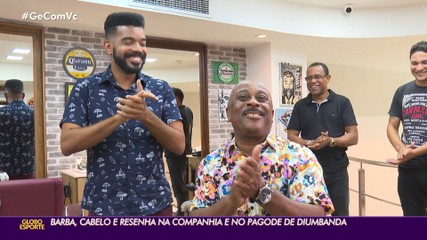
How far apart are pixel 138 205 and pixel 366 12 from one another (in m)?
4.44

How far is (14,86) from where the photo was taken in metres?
3.57

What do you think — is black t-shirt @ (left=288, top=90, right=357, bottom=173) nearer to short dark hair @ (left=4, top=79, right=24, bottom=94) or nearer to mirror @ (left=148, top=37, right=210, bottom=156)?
mirror @ (left=148, top=37, right=210, bottom=156)

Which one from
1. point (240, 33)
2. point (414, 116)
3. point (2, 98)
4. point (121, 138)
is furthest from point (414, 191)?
point (2, 98)

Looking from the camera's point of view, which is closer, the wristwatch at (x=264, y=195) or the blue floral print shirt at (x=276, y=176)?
the wristwatch at (x=264, y=195)

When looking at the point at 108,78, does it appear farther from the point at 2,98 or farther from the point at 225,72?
the point at 225,72

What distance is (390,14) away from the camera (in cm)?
479

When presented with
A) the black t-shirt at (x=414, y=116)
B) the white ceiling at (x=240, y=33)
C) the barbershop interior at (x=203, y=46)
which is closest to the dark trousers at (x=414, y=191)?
the black t-shirt at (x=414, y=116)

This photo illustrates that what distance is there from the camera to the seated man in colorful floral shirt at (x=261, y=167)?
112cm

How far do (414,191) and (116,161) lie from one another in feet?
5.89

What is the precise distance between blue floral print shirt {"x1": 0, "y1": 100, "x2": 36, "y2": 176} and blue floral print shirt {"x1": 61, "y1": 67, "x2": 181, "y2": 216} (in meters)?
2.31

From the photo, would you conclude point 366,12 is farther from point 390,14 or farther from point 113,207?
point 113,207

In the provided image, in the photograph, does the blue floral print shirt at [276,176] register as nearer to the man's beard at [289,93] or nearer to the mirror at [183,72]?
the mirror at [183,72]

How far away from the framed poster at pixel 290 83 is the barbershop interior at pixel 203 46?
0.04 m

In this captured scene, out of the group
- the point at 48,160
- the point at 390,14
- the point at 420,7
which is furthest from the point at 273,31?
the point at 48,160
